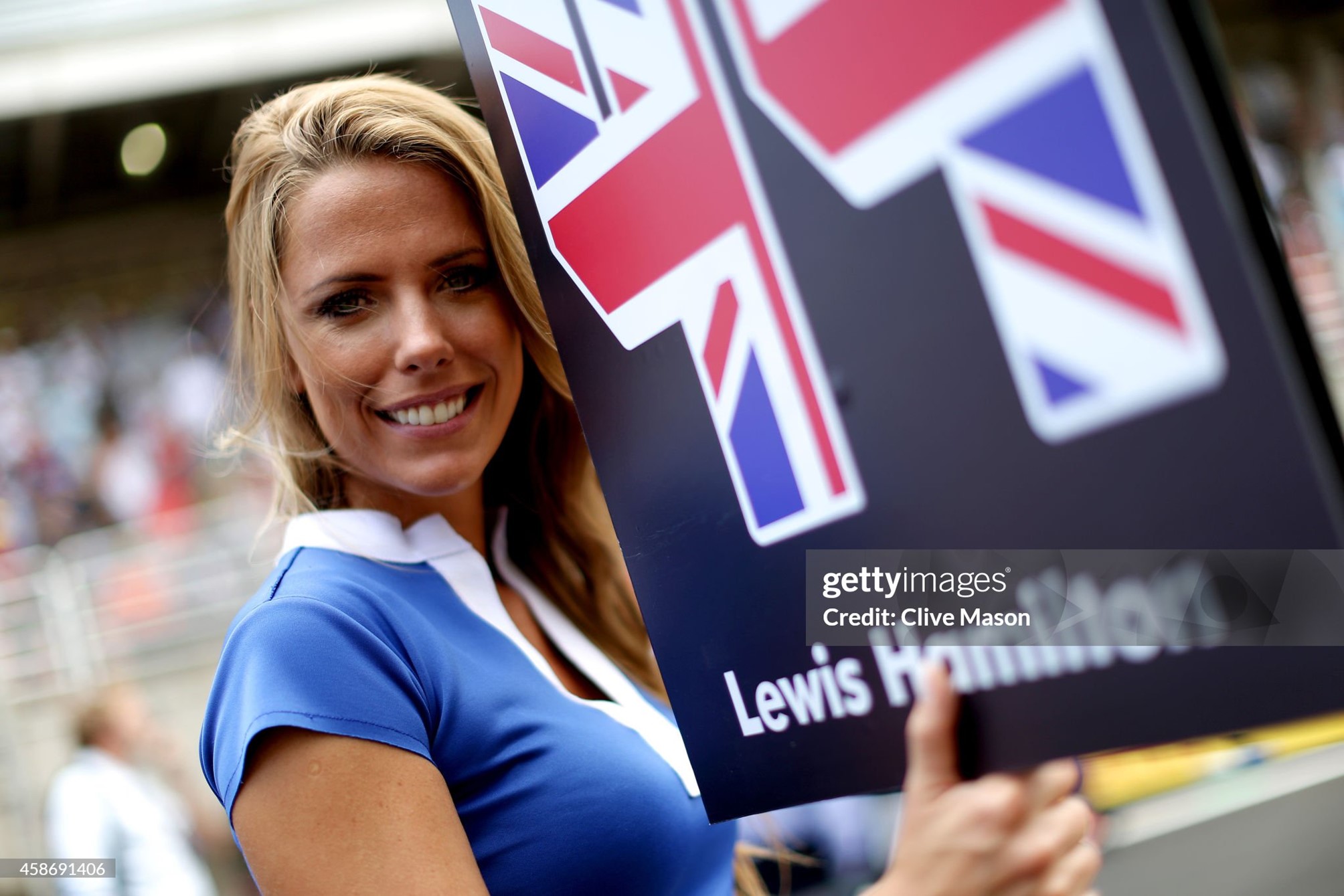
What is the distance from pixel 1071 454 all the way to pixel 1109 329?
0.23ft

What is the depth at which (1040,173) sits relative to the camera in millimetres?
567

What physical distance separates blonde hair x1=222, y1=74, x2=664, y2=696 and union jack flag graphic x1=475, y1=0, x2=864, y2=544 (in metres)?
0.19

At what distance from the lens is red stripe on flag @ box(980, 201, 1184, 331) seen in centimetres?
54

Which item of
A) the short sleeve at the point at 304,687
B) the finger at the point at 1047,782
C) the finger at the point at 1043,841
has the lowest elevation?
the finger at the point at 1043,841

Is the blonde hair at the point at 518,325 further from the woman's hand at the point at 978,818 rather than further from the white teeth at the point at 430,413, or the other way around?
the woman's hand at the point at 978,818

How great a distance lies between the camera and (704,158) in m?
0.74

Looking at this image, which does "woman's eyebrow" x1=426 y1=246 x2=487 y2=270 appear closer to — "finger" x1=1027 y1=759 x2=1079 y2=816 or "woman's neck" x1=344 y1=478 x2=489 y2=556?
"woman's neck" x1=344 y1=478 x2=489 y2=556

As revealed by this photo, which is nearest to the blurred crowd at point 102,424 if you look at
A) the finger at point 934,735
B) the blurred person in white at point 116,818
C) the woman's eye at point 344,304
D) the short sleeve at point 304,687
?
the blurred person in white at point 116,818

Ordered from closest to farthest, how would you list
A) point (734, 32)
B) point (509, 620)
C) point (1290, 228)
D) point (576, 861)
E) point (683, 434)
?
point (734, 32)
point (683, 434)
point (576, 861)
point (509, 620)
point (1290, 228)

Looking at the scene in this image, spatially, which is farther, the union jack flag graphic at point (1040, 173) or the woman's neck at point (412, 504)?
the woman's neck at point (412, 504)

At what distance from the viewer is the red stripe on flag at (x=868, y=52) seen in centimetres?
58

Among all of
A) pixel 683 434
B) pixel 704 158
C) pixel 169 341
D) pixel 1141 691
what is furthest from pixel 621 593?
pixel 169 341

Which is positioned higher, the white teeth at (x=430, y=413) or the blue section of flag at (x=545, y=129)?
the blue section of flag at (x=545, y=129)

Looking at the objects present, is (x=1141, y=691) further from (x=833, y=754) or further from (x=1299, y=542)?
(x=833, y=754)
